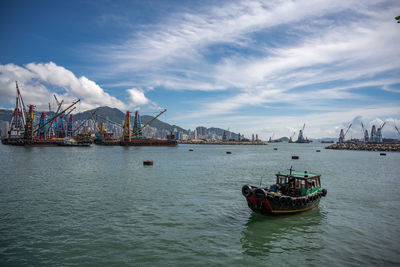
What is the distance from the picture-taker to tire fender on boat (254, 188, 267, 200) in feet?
55.9

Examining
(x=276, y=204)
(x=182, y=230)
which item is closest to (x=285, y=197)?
(x=276, y=204)

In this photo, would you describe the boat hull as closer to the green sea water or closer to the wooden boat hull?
the wooden boat hull

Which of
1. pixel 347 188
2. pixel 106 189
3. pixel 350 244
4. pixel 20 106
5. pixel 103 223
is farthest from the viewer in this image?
pixel 20 106

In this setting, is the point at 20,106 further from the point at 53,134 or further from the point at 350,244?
the point at 350,244

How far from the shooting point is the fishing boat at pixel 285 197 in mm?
17375

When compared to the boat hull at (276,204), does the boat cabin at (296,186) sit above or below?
above

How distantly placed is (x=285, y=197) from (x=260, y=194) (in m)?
2.39

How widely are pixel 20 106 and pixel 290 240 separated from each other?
188 meters

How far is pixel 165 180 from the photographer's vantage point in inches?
1362

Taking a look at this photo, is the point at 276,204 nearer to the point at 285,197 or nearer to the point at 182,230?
the point at 285,197

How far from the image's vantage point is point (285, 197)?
18031mm

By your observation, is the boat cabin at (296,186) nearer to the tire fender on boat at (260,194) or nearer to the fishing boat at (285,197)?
the fishing boat at (285,197)

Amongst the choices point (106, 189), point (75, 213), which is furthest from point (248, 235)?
point (106, 189)

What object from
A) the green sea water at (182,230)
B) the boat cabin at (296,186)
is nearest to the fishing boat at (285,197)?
the boat cabin at (296,186)
